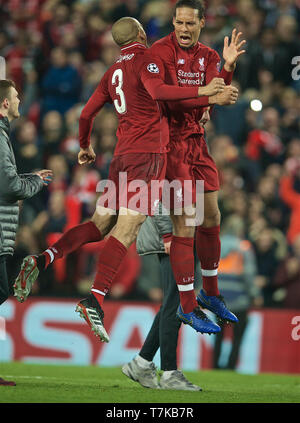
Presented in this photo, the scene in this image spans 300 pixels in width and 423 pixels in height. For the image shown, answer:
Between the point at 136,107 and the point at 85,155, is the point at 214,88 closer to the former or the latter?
the point at 136,107

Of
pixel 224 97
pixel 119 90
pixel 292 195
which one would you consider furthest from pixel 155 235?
pixel 292 195

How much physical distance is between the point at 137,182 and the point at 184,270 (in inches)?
31.4

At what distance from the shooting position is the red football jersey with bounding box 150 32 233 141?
6.99 metres

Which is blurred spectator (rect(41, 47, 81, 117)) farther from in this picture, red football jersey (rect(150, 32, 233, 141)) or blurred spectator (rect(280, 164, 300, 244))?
red football jersey (rect(150, 32, 233, 141))

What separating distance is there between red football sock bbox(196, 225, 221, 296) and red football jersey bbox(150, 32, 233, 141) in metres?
0.84

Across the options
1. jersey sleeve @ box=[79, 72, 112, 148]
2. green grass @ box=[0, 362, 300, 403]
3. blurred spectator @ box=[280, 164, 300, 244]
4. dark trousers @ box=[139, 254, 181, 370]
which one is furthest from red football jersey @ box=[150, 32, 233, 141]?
blurred spectator @ box=[280, 164, 300, 244]

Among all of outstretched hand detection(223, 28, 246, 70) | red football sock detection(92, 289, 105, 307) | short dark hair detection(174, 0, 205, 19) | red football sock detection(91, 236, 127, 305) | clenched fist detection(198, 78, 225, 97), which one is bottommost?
red football sock detection(92, 289, 105, 307)

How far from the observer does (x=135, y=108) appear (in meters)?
7.02

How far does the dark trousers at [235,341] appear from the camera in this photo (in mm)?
11172

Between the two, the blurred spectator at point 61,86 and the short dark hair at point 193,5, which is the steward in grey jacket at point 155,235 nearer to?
the short dark hair at point 193,5

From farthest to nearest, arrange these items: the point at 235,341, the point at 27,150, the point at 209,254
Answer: the point at 27,150 → the point at 235,341 → the point at 209,254

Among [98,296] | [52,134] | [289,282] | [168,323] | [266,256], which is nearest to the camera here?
[98,296]

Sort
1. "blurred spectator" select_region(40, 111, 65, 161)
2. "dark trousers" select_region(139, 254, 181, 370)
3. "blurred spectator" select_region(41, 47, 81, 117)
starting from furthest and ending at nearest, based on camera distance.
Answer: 1. "blurred spectator" select_region(41, 47, 81, 117)
2. "blurred spectator" select_region(40, 111, 65, 161)
3. "dark trousers" select_region(139, 254, 181, 370)

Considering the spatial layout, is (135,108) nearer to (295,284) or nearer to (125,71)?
(125,71)
